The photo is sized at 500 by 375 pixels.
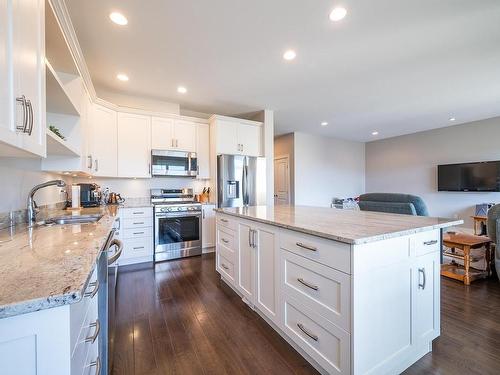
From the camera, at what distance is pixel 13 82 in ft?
2.99

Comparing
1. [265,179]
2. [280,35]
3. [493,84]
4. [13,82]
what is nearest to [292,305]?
[13,82]

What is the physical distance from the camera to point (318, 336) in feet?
4.49

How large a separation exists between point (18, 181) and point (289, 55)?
2.83m

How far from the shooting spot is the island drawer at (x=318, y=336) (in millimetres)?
1224

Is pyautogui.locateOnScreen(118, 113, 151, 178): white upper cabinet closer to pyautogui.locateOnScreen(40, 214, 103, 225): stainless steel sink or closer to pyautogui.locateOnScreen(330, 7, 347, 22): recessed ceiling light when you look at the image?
pyautogui.locateOnScreen(40, 214, 103, 225): stainless steel sink

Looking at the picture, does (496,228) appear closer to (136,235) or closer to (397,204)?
(397,204)

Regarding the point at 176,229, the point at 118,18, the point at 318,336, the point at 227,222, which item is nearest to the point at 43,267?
the point at 318,336

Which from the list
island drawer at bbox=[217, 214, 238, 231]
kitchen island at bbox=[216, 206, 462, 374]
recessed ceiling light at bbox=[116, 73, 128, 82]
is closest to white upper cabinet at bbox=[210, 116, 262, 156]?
recessed ceiling light at bbox=[116, 73, 128, 82]

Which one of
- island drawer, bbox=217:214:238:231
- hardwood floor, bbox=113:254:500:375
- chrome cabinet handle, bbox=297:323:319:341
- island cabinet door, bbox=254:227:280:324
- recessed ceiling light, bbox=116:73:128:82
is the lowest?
hardwood floor, bbox=113:254:500:375

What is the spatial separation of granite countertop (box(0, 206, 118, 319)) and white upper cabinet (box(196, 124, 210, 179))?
2.90 metres

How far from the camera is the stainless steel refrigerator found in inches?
158

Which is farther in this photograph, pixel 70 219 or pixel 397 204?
pixel 397 204

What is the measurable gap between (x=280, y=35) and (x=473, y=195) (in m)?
6.25

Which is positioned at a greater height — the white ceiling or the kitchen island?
the white ceiling
